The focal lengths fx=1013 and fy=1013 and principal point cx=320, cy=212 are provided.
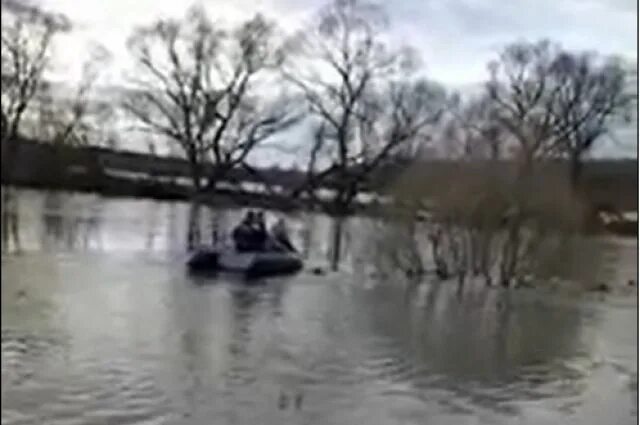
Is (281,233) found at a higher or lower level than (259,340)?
higher

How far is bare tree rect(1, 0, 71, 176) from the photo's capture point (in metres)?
0.81

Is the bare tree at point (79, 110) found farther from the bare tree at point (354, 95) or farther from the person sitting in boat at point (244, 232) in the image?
the person sitting in boat at point (244, 232)

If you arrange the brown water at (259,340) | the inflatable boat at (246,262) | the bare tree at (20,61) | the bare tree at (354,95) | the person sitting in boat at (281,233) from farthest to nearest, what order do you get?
the inflatable boat at (246,262), the person sitting in boat at (281,233), the bare tree at (354,95), the brown water at (259,340), the bare tree at (20,61)

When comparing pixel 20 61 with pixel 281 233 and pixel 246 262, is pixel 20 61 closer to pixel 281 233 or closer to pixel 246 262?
pixel 281 233

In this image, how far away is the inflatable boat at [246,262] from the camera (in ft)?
7.39

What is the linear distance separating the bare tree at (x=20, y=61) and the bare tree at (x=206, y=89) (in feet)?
0.84

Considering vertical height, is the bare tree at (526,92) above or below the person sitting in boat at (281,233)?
above

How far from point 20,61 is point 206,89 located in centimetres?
A: 50

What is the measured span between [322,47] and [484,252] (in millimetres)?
1620

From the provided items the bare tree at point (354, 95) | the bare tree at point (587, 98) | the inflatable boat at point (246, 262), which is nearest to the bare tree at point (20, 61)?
the bare tree at point (354, 95)

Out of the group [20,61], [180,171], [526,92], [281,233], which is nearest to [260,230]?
[281,233]

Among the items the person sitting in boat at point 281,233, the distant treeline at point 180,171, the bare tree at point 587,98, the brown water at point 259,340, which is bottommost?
the brown water at point 259,340

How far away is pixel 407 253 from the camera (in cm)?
316

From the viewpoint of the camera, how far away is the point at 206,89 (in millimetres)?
1329
